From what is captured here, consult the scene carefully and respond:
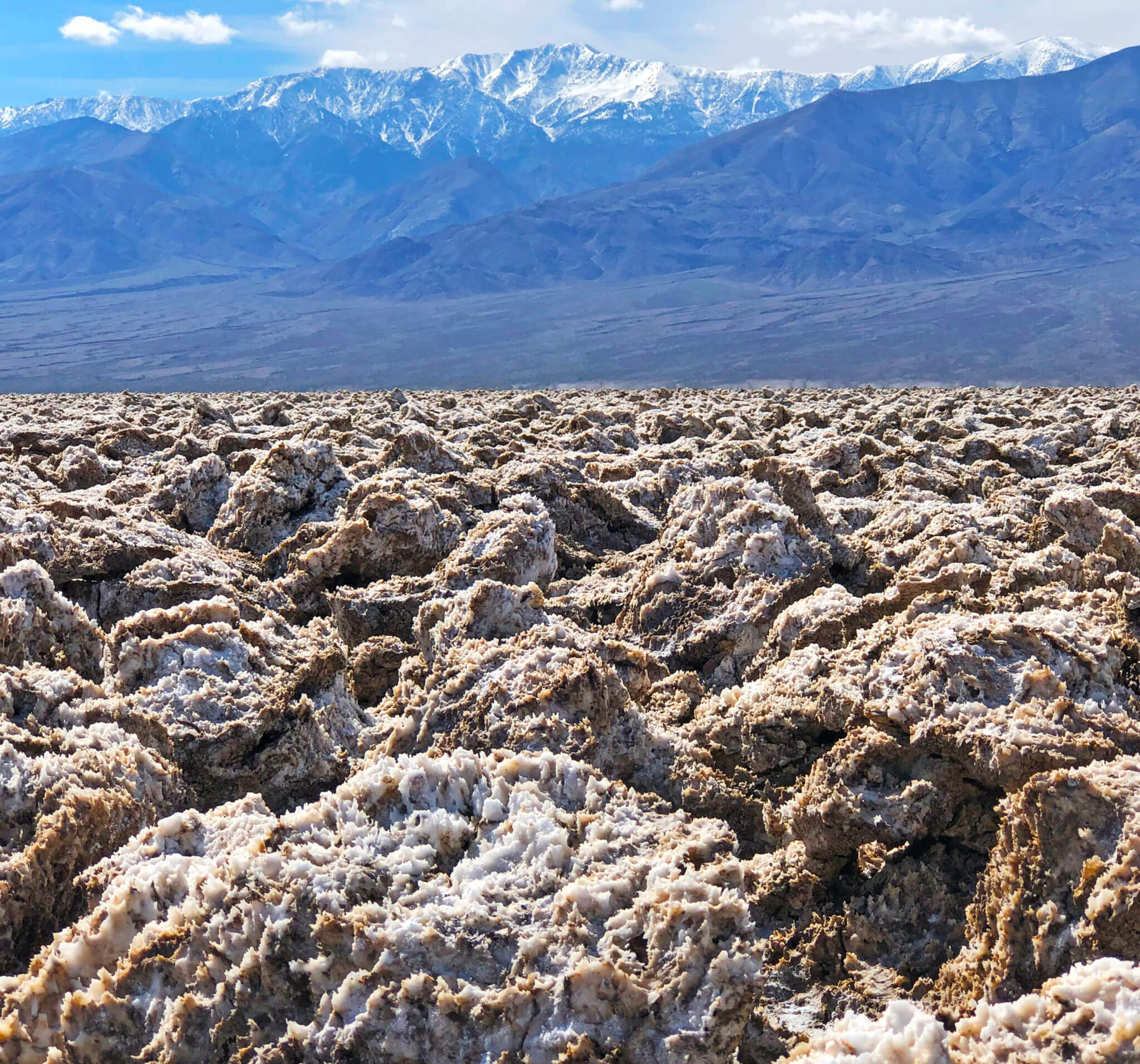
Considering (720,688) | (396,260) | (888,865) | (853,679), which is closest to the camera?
(888,865)

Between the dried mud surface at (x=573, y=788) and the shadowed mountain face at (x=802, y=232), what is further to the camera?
the shadowed mountain face at (x=802, y=232)

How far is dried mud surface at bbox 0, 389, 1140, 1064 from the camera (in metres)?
2.04

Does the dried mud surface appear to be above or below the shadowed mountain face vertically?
below

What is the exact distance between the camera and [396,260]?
170500 mm

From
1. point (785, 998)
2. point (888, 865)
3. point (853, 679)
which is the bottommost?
point (785, 998)

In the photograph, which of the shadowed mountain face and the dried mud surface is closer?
the dried mud surface

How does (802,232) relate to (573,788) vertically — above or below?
above

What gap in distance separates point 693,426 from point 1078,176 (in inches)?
7800

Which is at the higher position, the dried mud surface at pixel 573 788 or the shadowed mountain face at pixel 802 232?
the shadowed mountain face at pixel 802 232

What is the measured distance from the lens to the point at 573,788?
2.59 meters

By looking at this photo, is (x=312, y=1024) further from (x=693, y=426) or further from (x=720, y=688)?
(x=693, y=426)

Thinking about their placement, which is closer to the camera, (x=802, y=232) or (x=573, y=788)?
(x=573, y=788)

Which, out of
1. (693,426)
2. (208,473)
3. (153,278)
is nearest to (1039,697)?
(208,473)

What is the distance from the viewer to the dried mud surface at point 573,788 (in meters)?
2.04
